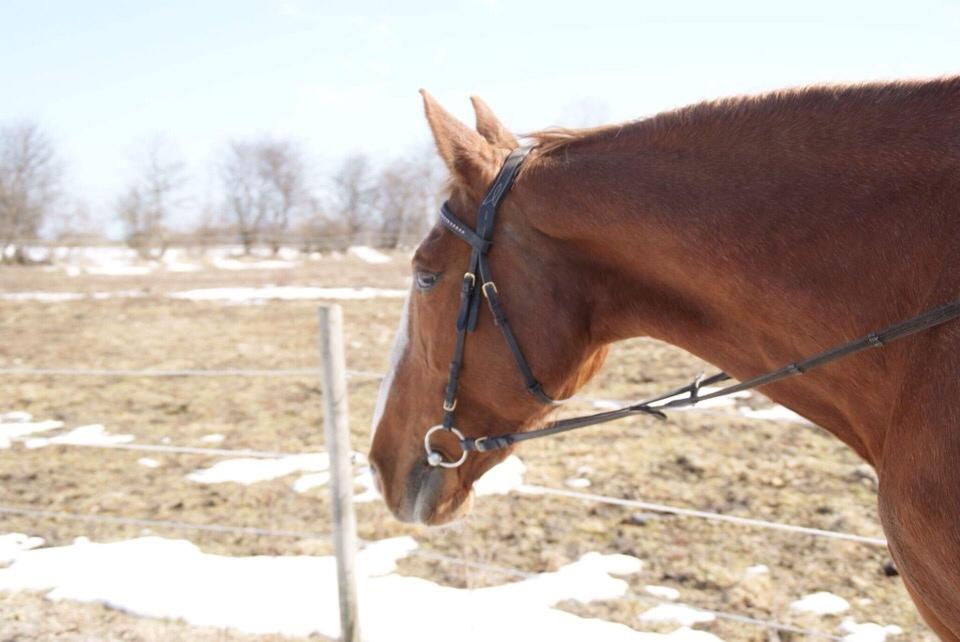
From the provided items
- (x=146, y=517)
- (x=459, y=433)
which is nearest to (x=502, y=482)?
(x=146, y=517)

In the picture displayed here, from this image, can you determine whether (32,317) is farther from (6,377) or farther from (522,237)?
(522,237)

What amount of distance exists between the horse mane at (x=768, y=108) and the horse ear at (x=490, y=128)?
0.58 ft

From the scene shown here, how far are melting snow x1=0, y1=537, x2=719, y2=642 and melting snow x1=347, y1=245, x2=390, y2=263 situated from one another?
22.7 m

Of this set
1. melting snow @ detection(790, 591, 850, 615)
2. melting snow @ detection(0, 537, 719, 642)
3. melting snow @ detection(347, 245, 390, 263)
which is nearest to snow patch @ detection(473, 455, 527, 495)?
melting snow @ detection(0, 537, 719, 642)

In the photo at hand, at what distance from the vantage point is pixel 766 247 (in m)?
1.62

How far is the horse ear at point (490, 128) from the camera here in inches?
85.1

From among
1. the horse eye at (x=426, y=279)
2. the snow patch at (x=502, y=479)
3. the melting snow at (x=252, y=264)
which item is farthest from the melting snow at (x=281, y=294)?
the horse eye at (x=426, y=279)

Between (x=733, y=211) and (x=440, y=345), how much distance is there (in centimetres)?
93

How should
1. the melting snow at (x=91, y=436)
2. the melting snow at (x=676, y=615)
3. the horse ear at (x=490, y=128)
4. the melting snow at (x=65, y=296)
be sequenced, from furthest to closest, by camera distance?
the melting snow at (x=65, y=296), the melting snow at (x=91, y=436), the melting snow at (x=676, y=615), the horse ear at (x=490, y=128)

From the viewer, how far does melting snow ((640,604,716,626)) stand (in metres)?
3.34

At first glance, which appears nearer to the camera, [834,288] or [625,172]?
[834,288]

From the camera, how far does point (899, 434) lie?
141cm

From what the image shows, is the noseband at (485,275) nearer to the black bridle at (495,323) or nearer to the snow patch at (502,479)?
the black bridle at (495,323)

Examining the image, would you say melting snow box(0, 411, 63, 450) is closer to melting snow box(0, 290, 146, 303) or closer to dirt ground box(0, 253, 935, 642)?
dirt ground box(0, 253, 935, 642)
